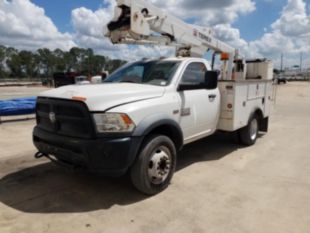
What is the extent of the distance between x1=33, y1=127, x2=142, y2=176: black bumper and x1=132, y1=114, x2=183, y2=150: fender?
0.12 metres

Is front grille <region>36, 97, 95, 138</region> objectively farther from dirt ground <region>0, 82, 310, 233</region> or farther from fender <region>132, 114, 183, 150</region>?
dirt ground <region>0, 82, 310, 233</region>

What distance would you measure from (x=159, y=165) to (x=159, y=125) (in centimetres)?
60

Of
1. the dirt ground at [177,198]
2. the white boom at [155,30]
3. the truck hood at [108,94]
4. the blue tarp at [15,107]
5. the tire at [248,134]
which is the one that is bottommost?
the dirt ground at [177,198]

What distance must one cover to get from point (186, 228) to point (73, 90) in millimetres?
2293

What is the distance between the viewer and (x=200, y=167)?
5.34m

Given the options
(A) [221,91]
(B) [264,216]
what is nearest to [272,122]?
(A) [221,91]

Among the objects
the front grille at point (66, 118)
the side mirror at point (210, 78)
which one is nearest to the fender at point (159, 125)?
the front grille at point (66, 118)

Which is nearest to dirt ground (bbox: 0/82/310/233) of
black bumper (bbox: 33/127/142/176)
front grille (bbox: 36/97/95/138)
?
black bumper (bbox: 33/127/142/176)

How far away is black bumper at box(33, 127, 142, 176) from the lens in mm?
3490

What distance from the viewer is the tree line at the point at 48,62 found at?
74.8 metres

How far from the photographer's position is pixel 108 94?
3.72 m

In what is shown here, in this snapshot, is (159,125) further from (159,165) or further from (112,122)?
(112,122)

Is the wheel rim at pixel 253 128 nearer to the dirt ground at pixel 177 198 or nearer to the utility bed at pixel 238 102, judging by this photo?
the utility bed at pixel 238 102

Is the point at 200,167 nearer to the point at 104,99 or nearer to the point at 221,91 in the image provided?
the point at 221,91
